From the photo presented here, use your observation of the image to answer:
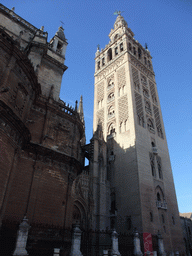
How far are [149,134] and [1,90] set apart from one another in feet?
61.5

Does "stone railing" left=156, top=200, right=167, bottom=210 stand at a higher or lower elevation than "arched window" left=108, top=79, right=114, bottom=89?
lower

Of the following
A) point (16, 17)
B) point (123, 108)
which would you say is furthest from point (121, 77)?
point (16, 17)

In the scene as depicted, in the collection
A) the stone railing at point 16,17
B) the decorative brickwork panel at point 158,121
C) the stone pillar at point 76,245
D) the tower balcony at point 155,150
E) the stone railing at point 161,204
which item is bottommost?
the stone pillar at point 76,245

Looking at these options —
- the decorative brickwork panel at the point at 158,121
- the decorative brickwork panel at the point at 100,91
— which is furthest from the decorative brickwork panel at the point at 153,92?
the decorative brickwork panel at the point at 100,91

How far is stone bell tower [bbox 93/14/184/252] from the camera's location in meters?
19.8

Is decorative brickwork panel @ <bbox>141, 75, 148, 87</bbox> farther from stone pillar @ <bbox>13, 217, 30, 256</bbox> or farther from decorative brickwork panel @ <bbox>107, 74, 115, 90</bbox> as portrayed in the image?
stone pillar @ <bbox>13, 217, 30, 256</bbox>

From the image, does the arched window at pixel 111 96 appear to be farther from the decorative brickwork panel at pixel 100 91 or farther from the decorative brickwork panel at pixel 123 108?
the decorative brickwork panel at pixel 123 108

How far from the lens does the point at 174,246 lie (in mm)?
20359

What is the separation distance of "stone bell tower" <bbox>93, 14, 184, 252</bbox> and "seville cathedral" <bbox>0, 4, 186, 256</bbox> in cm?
13

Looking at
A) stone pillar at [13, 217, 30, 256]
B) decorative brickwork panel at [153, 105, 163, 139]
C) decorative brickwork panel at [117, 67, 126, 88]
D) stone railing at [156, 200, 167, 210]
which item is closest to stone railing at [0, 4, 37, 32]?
decorative brickwork panel at [117, 67, 126, 88]

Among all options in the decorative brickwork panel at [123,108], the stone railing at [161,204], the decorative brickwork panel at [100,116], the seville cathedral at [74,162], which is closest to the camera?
the seville cathedral at [74,162]

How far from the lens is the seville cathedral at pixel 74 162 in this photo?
1257cm

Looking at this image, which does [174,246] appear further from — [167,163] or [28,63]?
[28,63]

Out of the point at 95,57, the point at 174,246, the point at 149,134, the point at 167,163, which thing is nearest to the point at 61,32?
the point at 95,57
